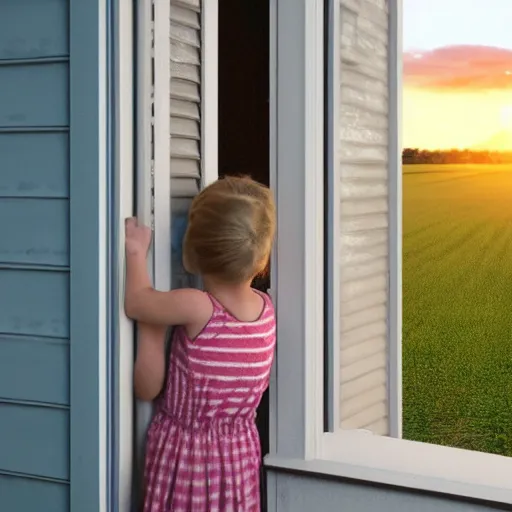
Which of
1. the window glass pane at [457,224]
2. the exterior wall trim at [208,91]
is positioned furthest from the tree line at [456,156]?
the exterior wall trim at [208,91]

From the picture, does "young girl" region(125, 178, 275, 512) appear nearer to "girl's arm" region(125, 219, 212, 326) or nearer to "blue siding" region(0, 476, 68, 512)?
"girl's arm" region(125, 219, 212, 326)

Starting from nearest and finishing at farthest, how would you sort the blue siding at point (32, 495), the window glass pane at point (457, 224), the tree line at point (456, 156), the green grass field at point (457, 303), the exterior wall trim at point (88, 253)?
the exterior wall trim at point (88, 253) < the blue siding at point (32, 495) < the window glass pane at point (457, 224) < the tree line at point (456, 156) < the green grass field at point (457, 303)

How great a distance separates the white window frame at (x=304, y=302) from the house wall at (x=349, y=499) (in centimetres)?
2

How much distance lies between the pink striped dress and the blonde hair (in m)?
0.09

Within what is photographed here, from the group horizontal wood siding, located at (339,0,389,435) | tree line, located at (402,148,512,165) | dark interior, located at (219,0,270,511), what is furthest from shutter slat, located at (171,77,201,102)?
tree line, located at (402,148,512,165)

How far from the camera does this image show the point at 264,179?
381 centimetres

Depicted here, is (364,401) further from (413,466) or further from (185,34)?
(185,34)

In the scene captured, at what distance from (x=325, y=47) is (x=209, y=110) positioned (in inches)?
14.3

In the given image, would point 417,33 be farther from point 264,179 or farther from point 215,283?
point 215,283

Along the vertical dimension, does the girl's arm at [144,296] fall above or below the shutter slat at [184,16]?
below

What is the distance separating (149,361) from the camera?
6.88 feet

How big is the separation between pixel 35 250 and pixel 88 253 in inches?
5.7

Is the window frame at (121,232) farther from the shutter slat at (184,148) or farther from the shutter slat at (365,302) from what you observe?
the shutter slat at (365,302)

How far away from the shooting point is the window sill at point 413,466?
2119 mm
